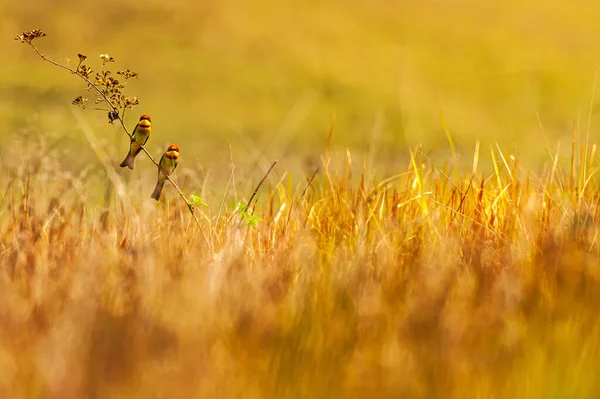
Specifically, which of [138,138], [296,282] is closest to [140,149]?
[138,138]

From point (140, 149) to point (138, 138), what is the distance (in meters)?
0.03

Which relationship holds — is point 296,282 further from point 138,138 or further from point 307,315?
point 138,138

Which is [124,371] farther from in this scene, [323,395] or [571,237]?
[571,237]

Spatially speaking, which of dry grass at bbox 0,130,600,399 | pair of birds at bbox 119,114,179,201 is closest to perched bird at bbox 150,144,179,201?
pair of birds at bbox 119,114,179,201

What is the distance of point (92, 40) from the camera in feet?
59.0

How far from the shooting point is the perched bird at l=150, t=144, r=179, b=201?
7.45 feet

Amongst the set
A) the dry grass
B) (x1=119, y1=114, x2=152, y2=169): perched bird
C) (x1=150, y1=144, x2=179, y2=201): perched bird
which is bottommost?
the dry grass

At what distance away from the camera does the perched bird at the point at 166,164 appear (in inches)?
89.4

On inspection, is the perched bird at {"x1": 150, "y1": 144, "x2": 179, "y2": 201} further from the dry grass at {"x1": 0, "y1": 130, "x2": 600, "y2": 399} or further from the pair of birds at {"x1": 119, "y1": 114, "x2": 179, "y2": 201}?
the dry grass at {"x1": 0, "y1": 130, "x2": 600, "y2": 399}

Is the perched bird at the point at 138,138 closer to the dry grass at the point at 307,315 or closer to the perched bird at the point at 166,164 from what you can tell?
the perched bird at the point at 166,164

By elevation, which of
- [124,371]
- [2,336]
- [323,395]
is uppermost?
[2,336]

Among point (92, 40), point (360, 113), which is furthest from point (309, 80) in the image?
point (92, 40)

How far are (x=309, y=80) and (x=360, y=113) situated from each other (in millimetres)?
1694

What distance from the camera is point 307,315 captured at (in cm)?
146
